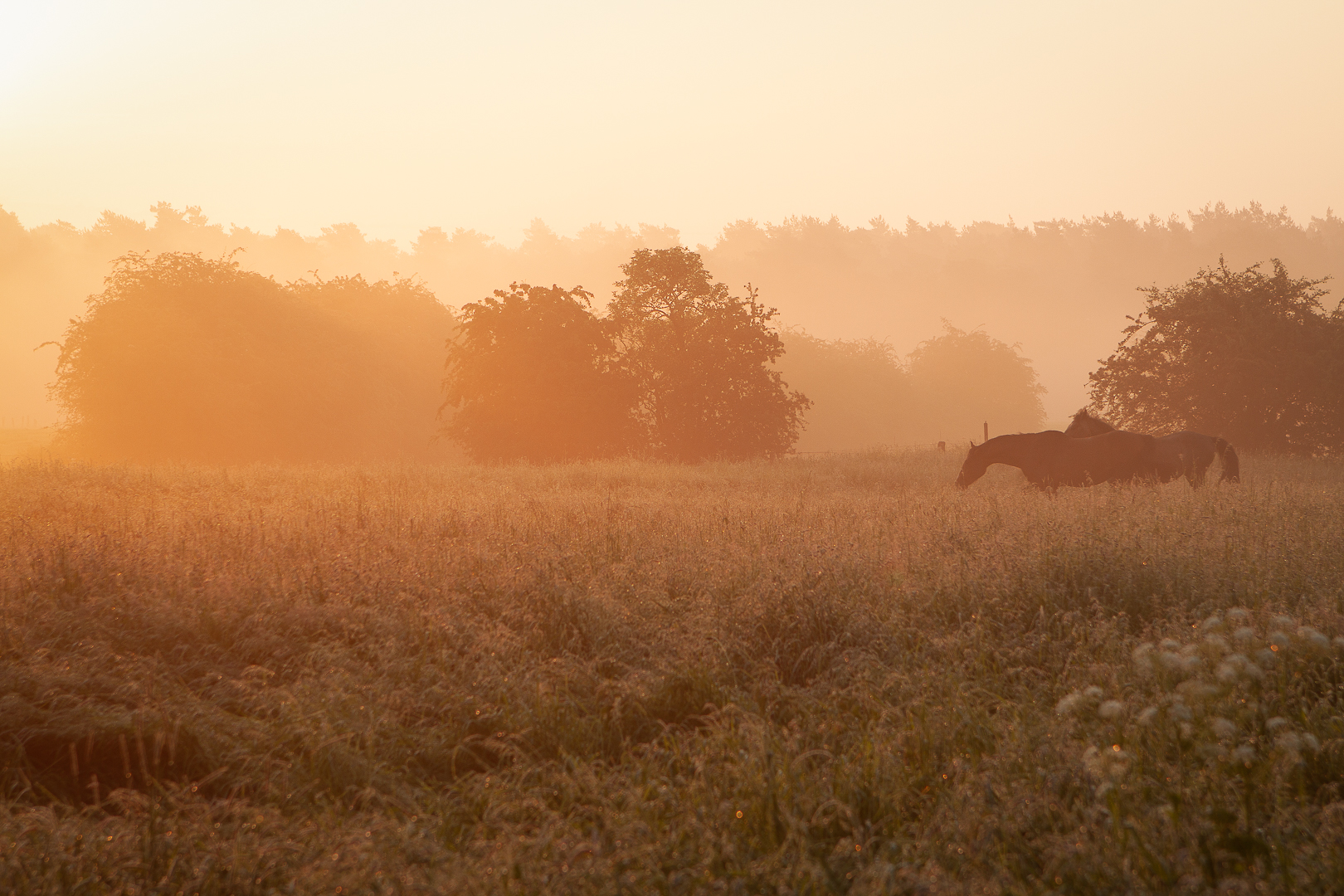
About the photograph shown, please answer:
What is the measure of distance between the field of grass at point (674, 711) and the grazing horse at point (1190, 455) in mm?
7091

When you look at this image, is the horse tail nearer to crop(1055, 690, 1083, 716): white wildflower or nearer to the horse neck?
the horse neck

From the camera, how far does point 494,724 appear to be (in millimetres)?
3869

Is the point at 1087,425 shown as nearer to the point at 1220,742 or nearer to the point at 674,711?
the point at 1220,742

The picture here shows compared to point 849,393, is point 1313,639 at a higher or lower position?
lower

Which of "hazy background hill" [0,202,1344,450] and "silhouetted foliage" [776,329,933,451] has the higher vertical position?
"hazy background hill" [0,202,1344,450]

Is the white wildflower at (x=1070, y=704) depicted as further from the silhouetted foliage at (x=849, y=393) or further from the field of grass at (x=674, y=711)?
the silhouetted foliage at (x=849, y=393)

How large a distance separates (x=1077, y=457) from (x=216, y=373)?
87.7 ft

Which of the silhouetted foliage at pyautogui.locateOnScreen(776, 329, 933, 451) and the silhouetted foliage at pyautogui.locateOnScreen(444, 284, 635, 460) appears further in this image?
the silhouetted foliage at pyautogui.locateOnScreen(776, 329, 933, 451)

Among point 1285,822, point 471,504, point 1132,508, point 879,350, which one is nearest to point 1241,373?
point 1132,508

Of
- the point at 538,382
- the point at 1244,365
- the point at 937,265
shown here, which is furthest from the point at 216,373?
the point at 937,265

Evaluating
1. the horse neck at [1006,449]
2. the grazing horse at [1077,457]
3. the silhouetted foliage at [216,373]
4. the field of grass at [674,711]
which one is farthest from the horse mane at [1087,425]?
the silhouetted foliage at [216,373]

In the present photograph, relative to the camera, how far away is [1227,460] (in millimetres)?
14000

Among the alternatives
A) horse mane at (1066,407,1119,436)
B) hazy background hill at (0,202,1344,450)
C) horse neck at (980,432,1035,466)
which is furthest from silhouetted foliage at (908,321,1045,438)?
horse neck at (980,432,1035,466)

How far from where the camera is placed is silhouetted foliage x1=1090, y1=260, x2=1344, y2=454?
845 inches
